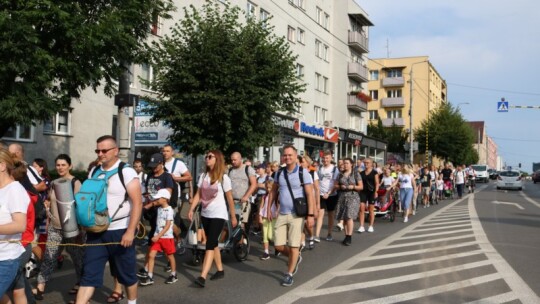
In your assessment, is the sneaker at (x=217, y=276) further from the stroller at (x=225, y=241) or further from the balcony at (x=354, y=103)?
the balcony at (x=354, y=103)

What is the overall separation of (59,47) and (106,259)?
19.7ft

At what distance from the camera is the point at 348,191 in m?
11.1

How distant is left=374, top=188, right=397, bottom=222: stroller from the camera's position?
50.2 ft

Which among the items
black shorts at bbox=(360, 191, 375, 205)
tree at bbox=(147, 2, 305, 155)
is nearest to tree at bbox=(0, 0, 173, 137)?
tree at bbox=(147, 2, 305, 155)

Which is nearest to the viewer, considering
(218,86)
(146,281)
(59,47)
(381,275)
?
(146,281)

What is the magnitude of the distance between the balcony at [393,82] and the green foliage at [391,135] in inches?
489

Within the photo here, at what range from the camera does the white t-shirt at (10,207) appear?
3943 mm

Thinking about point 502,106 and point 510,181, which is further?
point 510,181

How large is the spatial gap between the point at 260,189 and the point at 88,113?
37.5 ft

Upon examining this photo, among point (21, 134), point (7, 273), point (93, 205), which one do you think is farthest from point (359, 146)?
point (7, 273)

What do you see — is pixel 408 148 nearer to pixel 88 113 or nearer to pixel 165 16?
pixel 88 113

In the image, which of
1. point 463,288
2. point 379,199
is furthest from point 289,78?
point 463,288

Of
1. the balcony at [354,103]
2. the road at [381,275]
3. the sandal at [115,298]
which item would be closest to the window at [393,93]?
the balcony at [354,103]

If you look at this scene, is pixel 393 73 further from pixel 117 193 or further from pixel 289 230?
pixel 117 193
